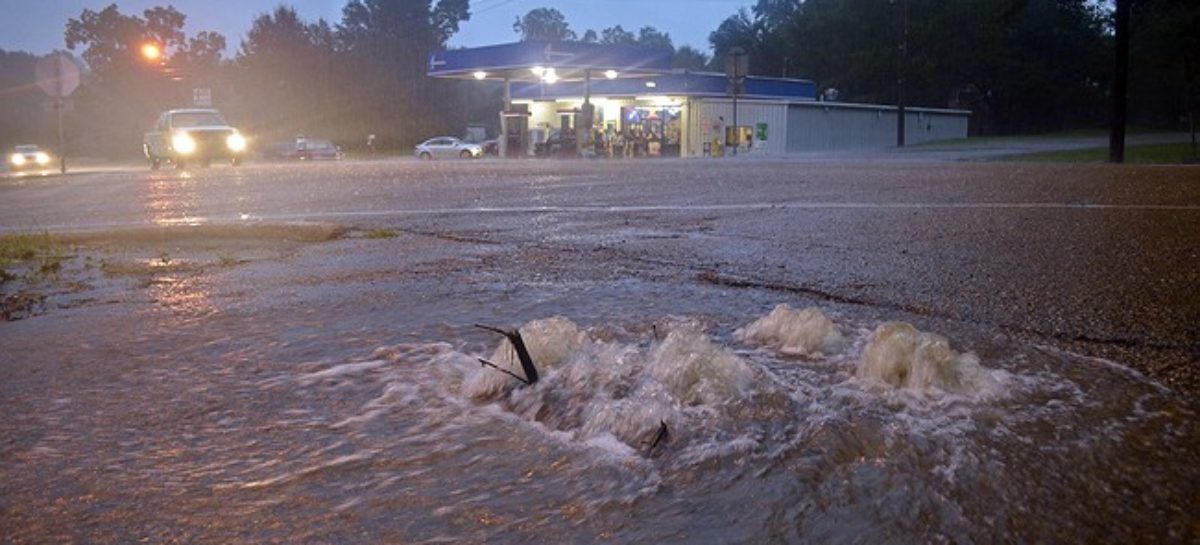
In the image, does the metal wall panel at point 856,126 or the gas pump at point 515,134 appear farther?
the metal wall panel at point 856,126

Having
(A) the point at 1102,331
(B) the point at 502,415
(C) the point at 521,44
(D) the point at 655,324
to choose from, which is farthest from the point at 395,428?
(C) the point at 521,44

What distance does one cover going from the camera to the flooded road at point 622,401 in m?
2.12

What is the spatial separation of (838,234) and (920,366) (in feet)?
13.4

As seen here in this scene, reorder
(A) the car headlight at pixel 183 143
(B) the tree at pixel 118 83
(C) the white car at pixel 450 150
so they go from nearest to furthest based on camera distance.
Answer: (A) the car headlight at pixel 183 143
(C) the white car at pixel 450 150
(B) the tree at pixel 118 83

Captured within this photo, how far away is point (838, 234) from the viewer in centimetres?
686

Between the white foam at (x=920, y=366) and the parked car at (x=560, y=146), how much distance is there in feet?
134

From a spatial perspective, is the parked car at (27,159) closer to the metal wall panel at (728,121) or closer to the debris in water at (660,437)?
the metal wall panel at (728,121)

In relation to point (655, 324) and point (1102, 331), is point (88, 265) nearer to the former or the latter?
point (655, 324)

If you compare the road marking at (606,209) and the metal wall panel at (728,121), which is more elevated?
the metal wall panel at (728,121)

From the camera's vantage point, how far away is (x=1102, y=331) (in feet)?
12.1

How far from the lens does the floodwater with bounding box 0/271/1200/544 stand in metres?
2.08

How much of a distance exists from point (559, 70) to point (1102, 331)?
4122 centimetres

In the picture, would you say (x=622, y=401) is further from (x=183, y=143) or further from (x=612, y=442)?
(x=183, y=143)

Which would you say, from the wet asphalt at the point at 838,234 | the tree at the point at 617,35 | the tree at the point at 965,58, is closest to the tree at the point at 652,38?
the tree at the point at 617,35
